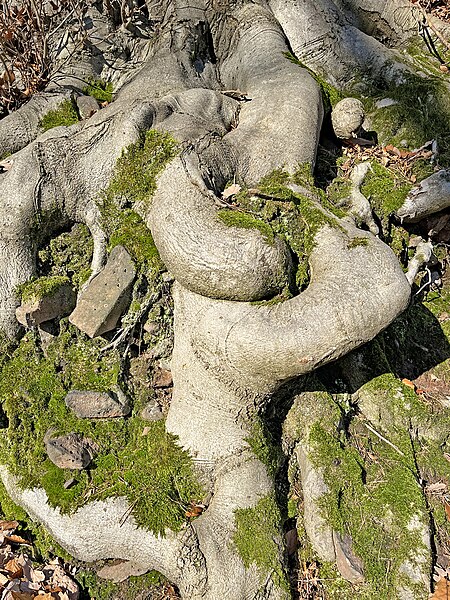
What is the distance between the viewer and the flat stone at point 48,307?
3.39 meters

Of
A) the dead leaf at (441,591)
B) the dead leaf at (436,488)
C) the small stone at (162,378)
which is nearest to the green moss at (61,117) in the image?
the small stone at (162,378)

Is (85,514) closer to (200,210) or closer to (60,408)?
(60,408)

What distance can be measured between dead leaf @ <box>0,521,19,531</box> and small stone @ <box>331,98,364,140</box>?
4.19 m

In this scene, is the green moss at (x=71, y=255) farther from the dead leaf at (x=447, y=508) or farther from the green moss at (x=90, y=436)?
the dead leaf at (x=447, y=508)

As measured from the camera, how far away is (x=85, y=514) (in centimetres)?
300

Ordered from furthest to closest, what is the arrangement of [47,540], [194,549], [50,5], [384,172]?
[50,5] → [384,172] → [47,540] → [194,549]

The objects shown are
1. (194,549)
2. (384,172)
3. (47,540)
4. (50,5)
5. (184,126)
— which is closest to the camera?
(194,549)

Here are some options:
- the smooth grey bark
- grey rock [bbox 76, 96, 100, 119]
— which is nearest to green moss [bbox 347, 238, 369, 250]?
the smooth grey bark

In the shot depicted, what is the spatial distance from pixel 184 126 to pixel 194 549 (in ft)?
9.29

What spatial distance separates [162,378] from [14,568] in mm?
1447

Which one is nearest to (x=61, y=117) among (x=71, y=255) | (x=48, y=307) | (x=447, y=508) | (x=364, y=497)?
(x=71, y=255)

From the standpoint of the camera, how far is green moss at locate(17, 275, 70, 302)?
3.41 m

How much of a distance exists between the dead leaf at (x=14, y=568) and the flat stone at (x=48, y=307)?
1481mm

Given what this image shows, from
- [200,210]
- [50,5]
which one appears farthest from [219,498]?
[50,5]
